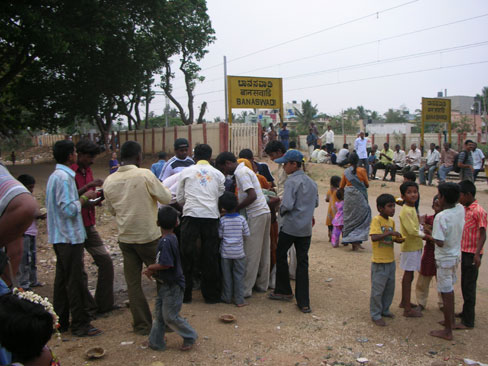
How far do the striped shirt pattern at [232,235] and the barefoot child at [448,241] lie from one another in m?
2.12

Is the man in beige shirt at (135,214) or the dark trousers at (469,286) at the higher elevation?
the man in beige shirt at (135,214)

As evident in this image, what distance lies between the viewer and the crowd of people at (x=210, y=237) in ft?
13.3

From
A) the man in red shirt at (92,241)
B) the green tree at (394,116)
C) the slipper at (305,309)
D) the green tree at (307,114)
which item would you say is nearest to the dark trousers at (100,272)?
the man in red shirt at (92,241)

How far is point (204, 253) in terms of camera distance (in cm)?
496

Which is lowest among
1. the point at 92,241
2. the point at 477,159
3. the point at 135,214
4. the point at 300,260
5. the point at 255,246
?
the point at 300,260

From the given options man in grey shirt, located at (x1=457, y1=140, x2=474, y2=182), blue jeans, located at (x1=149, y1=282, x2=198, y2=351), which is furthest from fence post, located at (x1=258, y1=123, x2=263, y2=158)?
blue jeans, located at (x1=149, y1=282, x2=198, y2=351)

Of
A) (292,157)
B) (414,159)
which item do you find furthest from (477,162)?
(292,157)

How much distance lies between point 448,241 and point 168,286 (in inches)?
113

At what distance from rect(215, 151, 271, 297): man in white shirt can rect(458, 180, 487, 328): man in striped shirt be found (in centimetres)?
223

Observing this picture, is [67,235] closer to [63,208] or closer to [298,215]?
[63,208]

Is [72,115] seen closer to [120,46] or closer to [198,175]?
[120,46]

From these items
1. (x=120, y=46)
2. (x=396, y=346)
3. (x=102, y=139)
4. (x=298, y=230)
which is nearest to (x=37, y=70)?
(x=120, y=46)

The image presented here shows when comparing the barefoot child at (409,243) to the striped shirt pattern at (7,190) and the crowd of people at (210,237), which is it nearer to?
the crowd of people at (210,237)

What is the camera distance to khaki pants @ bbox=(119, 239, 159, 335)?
4188 millimetres
